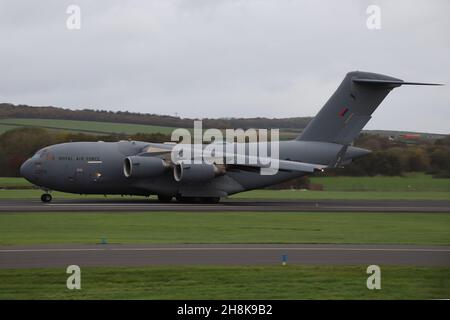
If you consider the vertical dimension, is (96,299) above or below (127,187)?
below

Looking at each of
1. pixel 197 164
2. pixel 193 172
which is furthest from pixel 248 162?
pixel 193 172

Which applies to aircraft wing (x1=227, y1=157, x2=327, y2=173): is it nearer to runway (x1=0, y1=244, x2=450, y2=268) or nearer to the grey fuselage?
the grey fuselage

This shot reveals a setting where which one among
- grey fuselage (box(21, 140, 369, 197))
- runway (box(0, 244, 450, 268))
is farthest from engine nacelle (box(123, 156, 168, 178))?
runway (box(0, 244, 450, 268))

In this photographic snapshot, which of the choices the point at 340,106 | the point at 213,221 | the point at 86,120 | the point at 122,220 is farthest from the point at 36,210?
the point at 86,120

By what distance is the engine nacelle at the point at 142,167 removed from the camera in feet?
144

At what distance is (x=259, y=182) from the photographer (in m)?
46.9

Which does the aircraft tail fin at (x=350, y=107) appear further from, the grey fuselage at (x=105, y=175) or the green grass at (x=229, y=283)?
the green grass at (x=229, y=283)

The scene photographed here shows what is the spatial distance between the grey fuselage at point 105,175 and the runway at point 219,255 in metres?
21.5

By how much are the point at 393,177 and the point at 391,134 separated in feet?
11.1

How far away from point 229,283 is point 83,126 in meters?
46.7

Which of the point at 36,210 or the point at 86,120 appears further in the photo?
the point at 86,120
